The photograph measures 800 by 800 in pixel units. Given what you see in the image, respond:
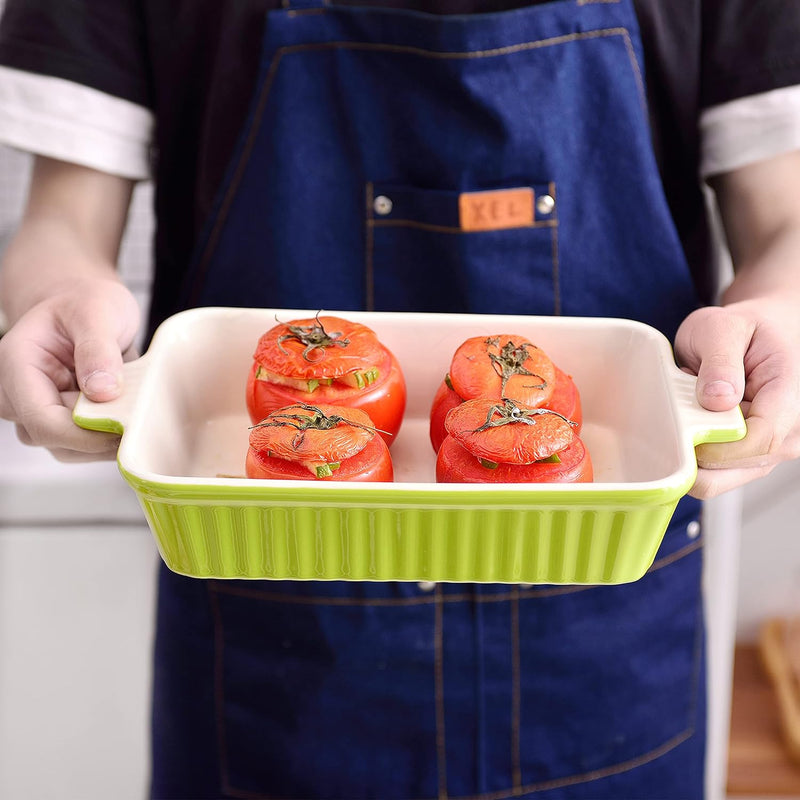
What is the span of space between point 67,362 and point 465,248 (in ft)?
1.12

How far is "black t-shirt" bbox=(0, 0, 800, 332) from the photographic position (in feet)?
2.65

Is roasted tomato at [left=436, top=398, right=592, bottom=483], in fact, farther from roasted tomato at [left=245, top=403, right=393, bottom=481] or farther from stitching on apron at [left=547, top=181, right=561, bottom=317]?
stitching on apron at [left=547, top=181, right=561, bottom=317]

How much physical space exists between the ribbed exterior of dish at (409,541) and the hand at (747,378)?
0.09 meters

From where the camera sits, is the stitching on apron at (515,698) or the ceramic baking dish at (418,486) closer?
the ceramic baking dish at (418,486)

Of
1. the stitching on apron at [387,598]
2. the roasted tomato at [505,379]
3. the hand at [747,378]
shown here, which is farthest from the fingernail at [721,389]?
the stitching on apron at [387,598]

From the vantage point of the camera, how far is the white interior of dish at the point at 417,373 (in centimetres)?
71

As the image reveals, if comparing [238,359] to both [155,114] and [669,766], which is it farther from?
[669,766]

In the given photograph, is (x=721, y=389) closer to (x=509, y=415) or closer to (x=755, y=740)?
(x=509, y=415)

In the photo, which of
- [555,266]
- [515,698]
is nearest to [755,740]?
[515,698]

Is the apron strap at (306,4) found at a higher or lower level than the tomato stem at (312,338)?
higher

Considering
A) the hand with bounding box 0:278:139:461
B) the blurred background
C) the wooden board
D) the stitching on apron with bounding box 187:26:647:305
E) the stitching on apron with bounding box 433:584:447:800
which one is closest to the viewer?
the hand with bounding box 0:278:139:461

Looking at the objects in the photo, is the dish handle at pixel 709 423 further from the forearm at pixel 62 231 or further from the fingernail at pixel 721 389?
the forearm at pixel 62 231

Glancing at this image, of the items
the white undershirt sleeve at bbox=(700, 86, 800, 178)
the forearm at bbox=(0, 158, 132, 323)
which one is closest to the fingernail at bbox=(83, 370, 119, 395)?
the forearm at bbox=(0, 158, 132, 323)

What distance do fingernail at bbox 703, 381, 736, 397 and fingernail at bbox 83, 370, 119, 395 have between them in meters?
0.40
